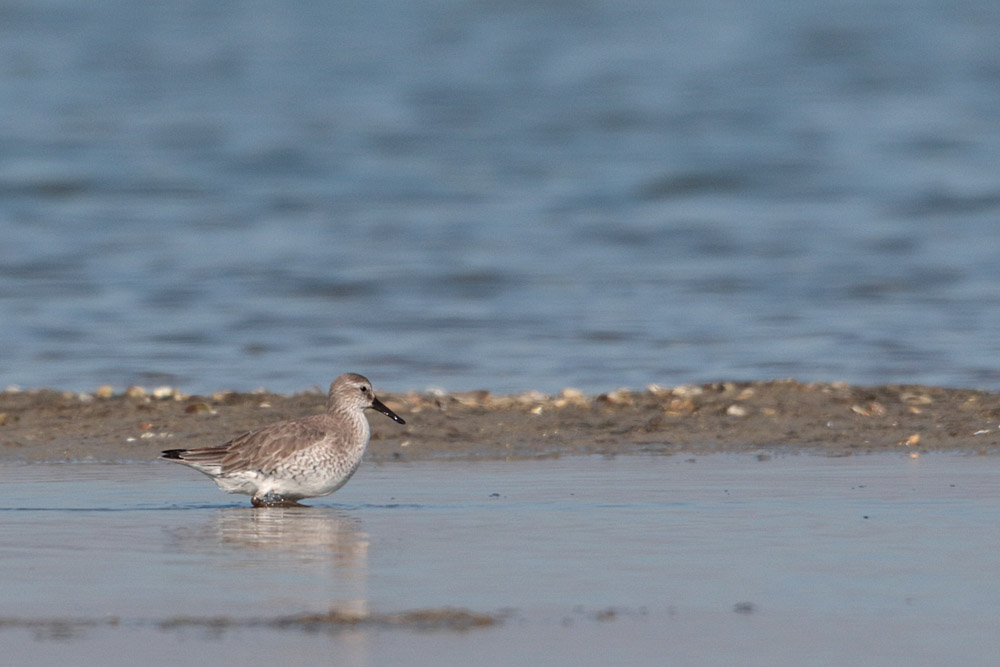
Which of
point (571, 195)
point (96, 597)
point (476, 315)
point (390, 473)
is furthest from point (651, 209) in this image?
point (96, 597)

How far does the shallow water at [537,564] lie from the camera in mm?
5188

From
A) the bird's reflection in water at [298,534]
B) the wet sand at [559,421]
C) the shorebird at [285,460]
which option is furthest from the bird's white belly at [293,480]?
the wet sand at [559,421]

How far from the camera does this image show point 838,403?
11.7 meters

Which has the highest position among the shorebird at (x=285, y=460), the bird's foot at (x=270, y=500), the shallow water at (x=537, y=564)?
the shorebird at (x=285, y=460)

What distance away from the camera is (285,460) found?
347 inches

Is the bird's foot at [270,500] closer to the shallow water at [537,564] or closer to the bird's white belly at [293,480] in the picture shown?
the bird's white belly at [293,480]

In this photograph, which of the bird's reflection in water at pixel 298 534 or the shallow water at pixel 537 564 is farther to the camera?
the bird's reflection in water at pixel 298 534

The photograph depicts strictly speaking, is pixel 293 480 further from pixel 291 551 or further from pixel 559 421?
pixel 559 421

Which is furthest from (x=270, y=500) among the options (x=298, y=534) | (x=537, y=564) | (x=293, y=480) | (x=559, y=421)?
(x=559, y=421)

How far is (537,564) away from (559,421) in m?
5.03

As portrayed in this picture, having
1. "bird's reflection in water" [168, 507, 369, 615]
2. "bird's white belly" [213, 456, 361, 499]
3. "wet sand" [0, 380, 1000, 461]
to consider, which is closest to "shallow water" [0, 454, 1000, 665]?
"bird's reflection in water" [168, 507, 369, 615]

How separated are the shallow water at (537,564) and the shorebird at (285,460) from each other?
0.17m

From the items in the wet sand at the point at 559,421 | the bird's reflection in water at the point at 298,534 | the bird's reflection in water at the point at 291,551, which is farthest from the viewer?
the wet sand at the point at 559,421

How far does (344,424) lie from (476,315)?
8046 millimetres
